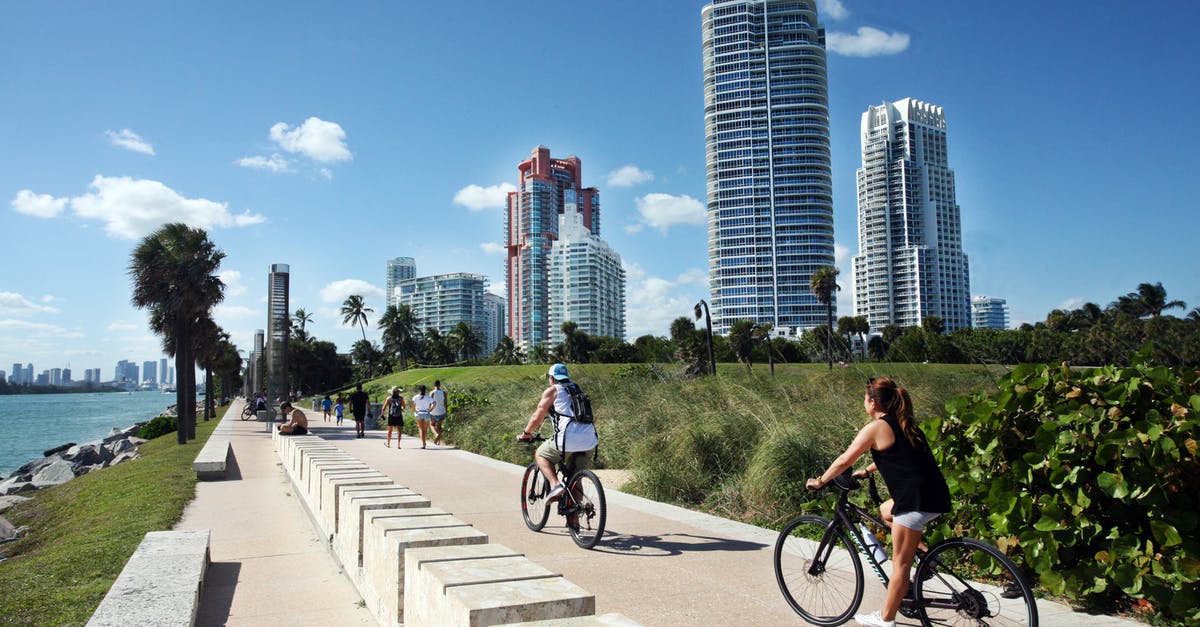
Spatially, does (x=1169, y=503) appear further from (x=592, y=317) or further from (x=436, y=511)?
(x=592, y=317)

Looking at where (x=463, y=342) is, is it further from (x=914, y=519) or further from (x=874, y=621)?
(x=914, y=519)

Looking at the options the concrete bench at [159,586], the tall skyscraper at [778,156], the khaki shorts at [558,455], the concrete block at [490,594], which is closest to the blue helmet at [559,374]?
the khaki shorts at [558,455]

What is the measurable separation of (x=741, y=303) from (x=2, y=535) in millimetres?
138991

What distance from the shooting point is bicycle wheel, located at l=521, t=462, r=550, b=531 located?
7.59 meters

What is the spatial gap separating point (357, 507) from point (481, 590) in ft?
8.89

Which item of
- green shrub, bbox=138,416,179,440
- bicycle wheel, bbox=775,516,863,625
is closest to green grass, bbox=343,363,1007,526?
bicycle wheel, bbox=775,516,863,625

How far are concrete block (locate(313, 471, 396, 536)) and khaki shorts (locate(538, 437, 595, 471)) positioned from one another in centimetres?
145

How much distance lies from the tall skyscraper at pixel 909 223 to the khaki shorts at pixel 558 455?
6563 inches

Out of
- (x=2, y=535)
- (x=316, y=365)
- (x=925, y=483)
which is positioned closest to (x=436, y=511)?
(x=925, y=483)

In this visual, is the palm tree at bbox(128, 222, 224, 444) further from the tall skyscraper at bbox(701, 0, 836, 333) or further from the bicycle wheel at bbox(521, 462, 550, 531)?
the tall skyscraper at bbox(701, 0, 836, 333)

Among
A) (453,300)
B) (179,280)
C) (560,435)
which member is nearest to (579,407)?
(560,435)

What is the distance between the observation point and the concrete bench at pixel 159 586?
14.8 ft

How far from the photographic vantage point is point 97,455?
97.8 ft

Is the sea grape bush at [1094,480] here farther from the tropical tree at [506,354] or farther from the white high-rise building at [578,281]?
the white high-rise building at [578,281]
